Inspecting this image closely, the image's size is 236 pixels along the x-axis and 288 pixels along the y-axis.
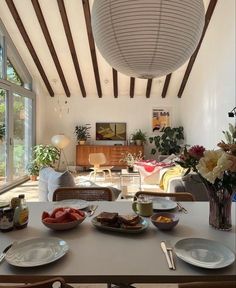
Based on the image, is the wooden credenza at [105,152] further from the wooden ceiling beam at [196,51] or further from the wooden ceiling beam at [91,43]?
the wooden ceiling beam at [196,51]

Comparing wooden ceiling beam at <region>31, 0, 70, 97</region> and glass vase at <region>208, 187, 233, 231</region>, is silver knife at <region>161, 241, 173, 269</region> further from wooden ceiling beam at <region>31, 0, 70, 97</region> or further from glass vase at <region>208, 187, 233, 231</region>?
wooden ceiling beam at <region>31, 0, 70, 97</region>

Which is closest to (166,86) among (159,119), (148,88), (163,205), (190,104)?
(148,88)

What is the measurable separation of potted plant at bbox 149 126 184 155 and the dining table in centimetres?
617

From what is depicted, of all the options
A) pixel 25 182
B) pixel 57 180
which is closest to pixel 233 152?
pixel 57 180

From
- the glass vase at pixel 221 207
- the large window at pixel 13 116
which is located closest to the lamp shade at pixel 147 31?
the glass vase at pixel 221 207

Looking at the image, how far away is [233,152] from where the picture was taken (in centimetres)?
122

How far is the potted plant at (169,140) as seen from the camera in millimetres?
7567

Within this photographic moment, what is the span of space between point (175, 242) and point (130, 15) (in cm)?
112

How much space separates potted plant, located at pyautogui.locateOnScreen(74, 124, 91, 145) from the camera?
26.6 ft

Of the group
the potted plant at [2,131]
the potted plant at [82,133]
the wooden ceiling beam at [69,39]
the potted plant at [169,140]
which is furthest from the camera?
the potted plant at [82,133]

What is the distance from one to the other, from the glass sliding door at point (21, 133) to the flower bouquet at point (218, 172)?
5463 millimetres

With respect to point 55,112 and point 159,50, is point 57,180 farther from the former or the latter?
point 55,112

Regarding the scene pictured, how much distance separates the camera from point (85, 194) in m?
2.11

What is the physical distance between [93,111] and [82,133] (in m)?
0.80
